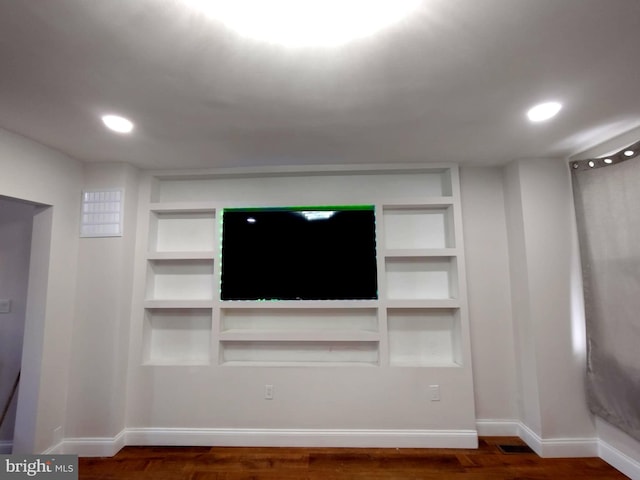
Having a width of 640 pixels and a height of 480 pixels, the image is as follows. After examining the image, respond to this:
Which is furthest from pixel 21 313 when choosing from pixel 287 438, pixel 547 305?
pixel 547 305

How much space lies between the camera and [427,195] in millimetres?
2969

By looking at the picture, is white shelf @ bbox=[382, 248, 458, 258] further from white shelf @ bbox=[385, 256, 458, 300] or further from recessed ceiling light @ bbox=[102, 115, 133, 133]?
recessed ceiling light @ bbox=[102, 115, 133, 133]

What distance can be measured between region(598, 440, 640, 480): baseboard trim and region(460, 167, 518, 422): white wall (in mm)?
581

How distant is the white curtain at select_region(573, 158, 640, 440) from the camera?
212cm

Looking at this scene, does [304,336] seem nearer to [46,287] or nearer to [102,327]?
[102,327]

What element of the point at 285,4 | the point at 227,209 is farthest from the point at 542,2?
the point at 227,209

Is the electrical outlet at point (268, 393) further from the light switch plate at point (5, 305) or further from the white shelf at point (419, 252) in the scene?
the light switch plate at point (5, 305)

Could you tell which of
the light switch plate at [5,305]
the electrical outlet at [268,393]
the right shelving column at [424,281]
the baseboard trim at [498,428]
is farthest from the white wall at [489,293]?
the light switch plate at [5,305]

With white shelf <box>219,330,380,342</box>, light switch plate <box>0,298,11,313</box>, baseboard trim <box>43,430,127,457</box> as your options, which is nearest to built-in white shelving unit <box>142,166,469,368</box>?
white shelf <box>219,330,380,342</box>

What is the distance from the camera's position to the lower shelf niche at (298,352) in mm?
2805

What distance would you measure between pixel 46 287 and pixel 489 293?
376cm

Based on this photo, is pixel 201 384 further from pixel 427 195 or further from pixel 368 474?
pixel 427 195

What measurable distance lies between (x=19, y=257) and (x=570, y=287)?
472 cm

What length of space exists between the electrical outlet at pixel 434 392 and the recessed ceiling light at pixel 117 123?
3.07 meters
